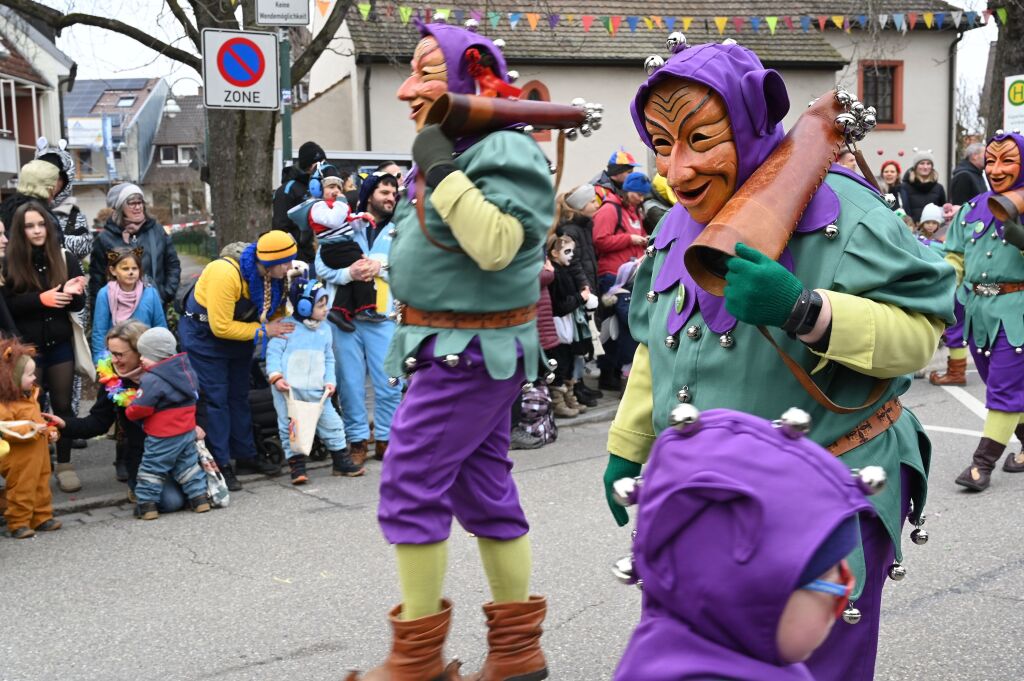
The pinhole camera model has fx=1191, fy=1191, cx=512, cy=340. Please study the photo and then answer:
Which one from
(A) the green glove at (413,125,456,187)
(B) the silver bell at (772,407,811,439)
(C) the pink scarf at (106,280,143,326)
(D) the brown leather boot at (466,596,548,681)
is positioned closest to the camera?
(B) the silver bell at (772,407,811,439)

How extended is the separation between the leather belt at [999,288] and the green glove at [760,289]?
4.94 metres

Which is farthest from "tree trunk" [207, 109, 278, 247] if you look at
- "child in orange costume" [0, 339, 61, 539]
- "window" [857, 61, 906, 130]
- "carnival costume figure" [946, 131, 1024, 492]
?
"window" [857, 61, 906, 130]

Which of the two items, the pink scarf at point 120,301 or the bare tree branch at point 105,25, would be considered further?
the bare tree branch at point 105,25

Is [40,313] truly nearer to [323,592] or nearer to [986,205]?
[323,592]

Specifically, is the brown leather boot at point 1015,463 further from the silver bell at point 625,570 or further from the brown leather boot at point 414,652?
the silver bell at point 625,570

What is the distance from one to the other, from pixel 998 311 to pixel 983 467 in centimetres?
88

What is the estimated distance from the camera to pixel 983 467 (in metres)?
6.73

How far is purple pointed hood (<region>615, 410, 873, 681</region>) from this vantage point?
161cm

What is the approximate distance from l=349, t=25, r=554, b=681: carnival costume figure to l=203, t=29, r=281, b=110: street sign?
502 centimetres

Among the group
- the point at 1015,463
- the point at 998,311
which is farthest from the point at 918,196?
the point at 998,311

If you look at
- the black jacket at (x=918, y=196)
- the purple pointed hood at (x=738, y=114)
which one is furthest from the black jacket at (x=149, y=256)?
the black jacket at (x=918, y=196)

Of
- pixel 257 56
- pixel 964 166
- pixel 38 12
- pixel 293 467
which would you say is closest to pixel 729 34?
pixel 964 166

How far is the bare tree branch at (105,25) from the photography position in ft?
38.8

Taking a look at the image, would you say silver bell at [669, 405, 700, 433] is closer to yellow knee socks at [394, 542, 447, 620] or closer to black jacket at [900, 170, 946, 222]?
yellow knee socks at [394, 542, 447, 620]
